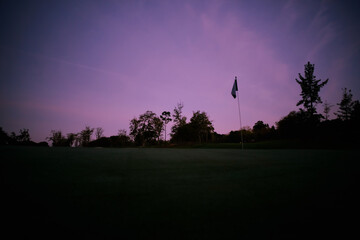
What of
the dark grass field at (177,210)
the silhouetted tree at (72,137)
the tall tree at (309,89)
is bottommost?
the dark grass field at (177,210)

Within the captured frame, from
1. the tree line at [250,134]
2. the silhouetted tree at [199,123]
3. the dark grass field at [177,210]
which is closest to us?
the dark grass field at [177,210]

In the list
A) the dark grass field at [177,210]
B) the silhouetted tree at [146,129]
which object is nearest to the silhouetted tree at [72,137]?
the silhouetted tree at [146,129]

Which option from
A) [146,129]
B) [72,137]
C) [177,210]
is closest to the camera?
[177,210]

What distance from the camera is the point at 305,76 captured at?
3475 cm

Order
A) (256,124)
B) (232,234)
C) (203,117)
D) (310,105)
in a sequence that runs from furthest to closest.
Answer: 1. (256,124)
2. (203,117)
3. (310,105)
4. (232,234)

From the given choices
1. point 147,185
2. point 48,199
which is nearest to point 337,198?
point 147,185

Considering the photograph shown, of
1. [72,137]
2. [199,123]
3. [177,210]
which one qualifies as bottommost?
[177,210]

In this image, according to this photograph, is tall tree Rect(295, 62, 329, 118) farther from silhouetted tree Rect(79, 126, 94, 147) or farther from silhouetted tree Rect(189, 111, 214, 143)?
silhouetted tree Rect(79, 126, 94, 147)

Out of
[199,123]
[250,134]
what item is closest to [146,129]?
[199,123]

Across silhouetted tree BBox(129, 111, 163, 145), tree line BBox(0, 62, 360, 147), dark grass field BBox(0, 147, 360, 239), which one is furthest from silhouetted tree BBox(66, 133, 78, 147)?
dark grass field BBox(0, 147, 360, 239)

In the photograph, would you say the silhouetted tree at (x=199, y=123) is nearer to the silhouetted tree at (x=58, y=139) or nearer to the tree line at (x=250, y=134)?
the tree line at (x=250, y=134)

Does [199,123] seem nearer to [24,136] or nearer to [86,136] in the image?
[86,136]

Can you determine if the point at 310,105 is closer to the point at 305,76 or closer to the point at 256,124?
the point at 305,76

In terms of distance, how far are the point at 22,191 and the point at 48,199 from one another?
48cm
